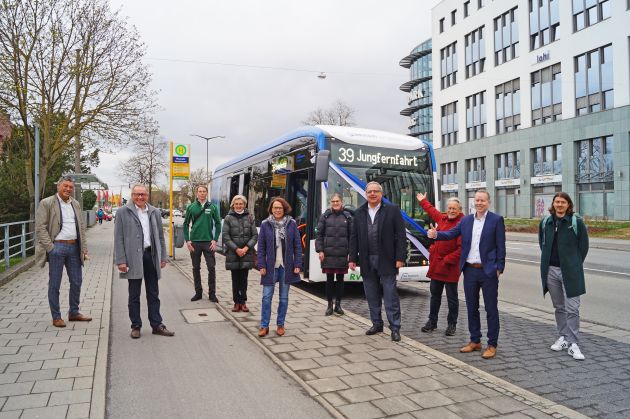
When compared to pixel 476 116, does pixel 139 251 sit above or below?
below

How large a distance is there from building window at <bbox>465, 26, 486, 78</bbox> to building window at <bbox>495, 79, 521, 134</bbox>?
3.60 meters

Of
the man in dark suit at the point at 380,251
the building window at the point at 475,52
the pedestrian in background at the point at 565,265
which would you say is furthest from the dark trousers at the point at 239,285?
the building window at the point at 475,52

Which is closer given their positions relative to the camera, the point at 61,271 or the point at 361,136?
A: the point at 61,271

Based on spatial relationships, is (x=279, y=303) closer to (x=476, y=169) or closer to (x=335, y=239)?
(x=335, y=239)

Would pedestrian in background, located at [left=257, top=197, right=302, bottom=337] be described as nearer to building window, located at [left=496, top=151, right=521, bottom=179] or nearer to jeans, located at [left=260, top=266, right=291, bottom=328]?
jeans, located at [left=260, top=266, right=291, bottom=328]

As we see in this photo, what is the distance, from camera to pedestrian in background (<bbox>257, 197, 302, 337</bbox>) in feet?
19.8

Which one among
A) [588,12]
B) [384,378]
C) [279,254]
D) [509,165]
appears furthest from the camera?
[509,165]

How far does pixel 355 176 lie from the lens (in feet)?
28.7

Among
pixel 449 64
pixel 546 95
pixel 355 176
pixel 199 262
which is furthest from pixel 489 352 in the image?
pixel 449 64

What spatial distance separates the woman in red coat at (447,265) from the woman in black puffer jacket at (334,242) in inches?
53.0

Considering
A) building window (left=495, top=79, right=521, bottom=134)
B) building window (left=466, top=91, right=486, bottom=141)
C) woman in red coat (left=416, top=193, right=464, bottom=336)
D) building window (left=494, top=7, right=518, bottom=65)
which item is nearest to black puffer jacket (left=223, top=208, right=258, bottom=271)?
woman in red coat (left=416, top=193, right=464, bottom=336)

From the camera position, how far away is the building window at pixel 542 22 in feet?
121

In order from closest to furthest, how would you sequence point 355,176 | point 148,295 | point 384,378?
1. point 384,378
2. point 148,295
3. point 355,176

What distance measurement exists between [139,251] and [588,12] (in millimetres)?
38070
